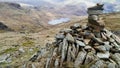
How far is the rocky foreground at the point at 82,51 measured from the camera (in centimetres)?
4088

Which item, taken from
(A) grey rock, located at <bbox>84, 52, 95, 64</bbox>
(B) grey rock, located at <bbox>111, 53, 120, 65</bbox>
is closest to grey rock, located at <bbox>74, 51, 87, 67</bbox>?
(A) grey rock, located at <bbox>84, 52, 95, 64</bbox>

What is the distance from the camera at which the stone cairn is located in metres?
40.9

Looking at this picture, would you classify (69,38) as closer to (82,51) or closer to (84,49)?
(84,49)

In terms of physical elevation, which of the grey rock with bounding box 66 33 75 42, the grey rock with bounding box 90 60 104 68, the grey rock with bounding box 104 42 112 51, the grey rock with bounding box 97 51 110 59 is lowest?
the grey rock with bounding box 90 60 104 68

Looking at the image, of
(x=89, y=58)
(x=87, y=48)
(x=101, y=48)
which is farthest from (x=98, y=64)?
(x=87, y=48)

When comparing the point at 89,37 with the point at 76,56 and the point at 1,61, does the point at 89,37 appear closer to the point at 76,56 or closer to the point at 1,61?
the point at 76,56

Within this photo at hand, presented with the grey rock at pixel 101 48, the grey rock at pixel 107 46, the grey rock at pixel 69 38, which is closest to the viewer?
the grey rock at pixel 101 48

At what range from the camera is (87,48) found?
139 ft

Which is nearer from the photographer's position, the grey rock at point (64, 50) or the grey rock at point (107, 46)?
the grey rock at point (107, 46)

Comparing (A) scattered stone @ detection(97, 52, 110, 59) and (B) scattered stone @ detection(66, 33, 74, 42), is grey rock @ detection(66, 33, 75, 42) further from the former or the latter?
(A) scattered stone @ detection(97, 52, 110, 59)

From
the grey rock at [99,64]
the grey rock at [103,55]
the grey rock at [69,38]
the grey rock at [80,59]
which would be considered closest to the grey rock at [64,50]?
the grey rock at [69,38]

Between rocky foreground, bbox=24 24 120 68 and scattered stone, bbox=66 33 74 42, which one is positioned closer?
rocky foreground, bbox=24 24 120 68

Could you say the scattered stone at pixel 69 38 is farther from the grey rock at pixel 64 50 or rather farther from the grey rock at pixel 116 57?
the grey rock at pixel 116 57

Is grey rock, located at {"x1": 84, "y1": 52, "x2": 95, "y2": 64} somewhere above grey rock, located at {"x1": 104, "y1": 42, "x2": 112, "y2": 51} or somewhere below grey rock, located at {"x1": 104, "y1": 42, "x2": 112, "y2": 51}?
below
